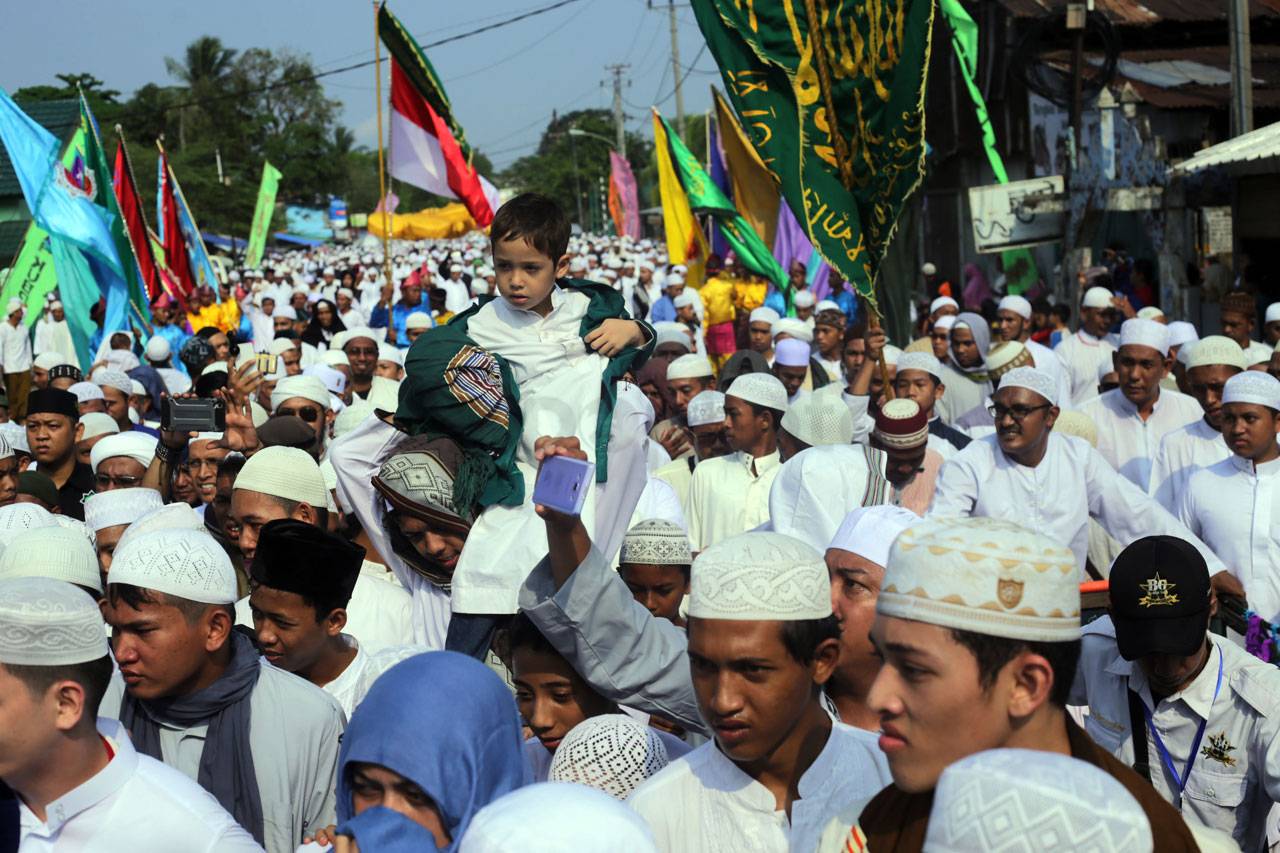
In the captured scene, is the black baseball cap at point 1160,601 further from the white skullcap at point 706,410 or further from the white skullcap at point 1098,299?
the white skullcap at point 1098,299

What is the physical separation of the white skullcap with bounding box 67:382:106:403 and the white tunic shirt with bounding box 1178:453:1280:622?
6.37 metres

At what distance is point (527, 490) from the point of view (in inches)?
155

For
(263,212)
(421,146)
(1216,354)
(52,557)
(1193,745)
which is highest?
(421,146)

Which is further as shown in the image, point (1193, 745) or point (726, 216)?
point (726, 216)

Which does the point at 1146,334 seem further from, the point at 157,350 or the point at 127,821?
the point at 157,350

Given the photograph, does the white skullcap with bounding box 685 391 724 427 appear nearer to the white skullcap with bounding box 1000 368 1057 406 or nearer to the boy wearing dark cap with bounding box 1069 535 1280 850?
the white skullcap with bounding box 1000 368 1057 406

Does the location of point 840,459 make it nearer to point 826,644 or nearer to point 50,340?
point 826,644

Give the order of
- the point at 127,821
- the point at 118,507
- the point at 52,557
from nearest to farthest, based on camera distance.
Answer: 1. the point at 127,821
2. the point at 52,557
3. the point at 118,507

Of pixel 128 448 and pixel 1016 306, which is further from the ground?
pixel 128 448

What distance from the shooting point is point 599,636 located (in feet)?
10.7

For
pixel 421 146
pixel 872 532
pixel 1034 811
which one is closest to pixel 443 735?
pixel 1034 811

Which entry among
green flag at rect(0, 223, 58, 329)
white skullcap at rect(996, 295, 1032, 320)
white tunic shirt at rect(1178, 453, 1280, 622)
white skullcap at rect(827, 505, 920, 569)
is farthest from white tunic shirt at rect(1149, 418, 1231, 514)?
green flag at rect(0, 223, 58, 329)

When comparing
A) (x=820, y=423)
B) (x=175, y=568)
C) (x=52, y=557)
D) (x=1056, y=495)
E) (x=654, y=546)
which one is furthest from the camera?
(x=820, y=423)

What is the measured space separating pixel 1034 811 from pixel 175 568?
2419mm
